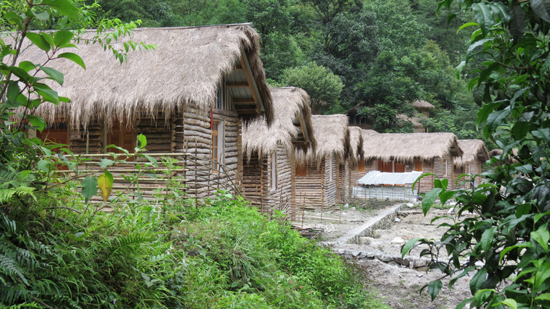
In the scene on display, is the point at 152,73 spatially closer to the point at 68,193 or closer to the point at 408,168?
the point at 68,193

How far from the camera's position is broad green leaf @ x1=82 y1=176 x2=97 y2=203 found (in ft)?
6.47

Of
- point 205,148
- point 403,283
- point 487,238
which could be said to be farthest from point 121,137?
point 487,238

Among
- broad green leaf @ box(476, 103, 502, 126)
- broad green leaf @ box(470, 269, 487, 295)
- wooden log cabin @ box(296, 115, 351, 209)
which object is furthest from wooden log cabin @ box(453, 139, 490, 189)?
broad green leaf @ box(470, 269, 487, 295)

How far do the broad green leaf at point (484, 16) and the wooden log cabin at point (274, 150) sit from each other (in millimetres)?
10319

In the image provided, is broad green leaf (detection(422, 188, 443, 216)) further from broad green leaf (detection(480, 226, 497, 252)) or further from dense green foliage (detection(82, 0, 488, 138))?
dense green foliage (detection(82, 0, 488, 138))

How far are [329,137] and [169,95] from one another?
12.8 meters

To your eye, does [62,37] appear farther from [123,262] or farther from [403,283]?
[403,283]

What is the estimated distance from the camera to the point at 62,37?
1.88 m

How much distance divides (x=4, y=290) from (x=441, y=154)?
2838cm

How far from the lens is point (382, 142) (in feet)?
101

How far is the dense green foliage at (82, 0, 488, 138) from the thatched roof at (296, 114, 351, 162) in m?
8.97

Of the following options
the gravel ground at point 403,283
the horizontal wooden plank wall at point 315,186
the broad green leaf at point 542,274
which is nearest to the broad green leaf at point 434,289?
the broad green leaf at point 542,274

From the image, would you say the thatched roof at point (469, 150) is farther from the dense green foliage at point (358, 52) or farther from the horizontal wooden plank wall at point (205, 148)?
the horizontal wooden plank wall at point (205, 148)

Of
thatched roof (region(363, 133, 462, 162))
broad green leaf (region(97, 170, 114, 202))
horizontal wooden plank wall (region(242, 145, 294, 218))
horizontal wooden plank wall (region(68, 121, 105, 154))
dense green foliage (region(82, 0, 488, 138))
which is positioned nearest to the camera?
broad green leaf (region(97, 170, 114, 202))
